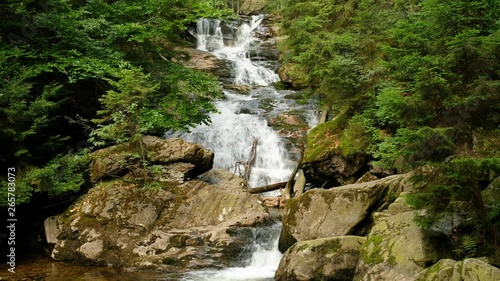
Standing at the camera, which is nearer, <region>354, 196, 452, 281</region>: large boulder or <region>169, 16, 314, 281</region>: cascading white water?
<region>354, 196, 452, 281</region>: large boulder

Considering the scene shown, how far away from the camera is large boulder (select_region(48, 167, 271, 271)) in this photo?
990 centimetres

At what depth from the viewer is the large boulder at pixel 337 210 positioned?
29.4 feet

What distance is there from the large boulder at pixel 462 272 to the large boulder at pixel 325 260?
74.9 inches

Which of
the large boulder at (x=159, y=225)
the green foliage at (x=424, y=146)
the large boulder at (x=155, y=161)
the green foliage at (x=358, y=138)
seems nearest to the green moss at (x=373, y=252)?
the green foliage at (x=424, y=146)

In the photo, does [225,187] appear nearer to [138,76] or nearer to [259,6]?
[138,76]

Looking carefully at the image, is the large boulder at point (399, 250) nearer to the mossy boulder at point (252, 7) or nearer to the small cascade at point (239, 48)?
A: the small cascade at point (239, 48)

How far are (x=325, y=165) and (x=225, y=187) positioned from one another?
131 inches

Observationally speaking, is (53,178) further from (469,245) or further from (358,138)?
(469,245)

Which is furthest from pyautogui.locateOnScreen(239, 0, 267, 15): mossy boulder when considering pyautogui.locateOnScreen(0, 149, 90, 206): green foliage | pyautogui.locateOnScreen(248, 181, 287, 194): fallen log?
pyautogui.locateOnScreen(0, 149, 90, 206): green foliage

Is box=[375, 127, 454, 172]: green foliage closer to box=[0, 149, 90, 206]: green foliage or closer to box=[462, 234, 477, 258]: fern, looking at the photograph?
box=[462, 234, 477, 258]: fern

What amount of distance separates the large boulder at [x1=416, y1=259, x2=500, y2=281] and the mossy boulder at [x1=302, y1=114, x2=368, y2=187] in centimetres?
699

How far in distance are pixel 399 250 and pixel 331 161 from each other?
20.7 feet

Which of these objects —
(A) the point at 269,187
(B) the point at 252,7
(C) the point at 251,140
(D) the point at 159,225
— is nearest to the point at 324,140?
(A) the point at 269,187

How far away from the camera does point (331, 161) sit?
510 inches
